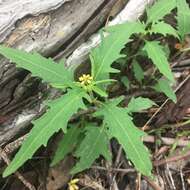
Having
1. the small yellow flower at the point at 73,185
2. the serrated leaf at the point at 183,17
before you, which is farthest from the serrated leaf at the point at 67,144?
the serrated leaf at the point at 183,17

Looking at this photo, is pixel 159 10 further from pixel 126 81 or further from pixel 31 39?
pixel 31 39

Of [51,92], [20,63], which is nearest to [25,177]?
[51,92]

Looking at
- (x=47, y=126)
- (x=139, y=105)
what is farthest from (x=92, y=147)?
(x=47, y=126)

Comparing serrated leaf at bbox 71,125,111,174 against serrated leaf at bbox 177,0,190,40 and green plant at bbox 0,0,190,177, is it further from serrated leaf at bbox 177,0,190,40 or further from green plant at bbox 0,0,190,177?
serrated leaf at bbox 177,0,190,40

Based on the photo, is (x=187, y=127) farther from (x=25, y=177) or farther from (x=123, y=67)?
(x=25, y=177)

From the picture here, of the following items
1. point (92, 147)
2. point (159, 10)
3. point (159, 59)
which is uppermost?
point (159, 10)

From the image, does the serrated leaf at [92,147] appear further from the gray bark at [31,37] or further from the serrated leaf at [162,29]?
the serrated leaf at [162,29]
